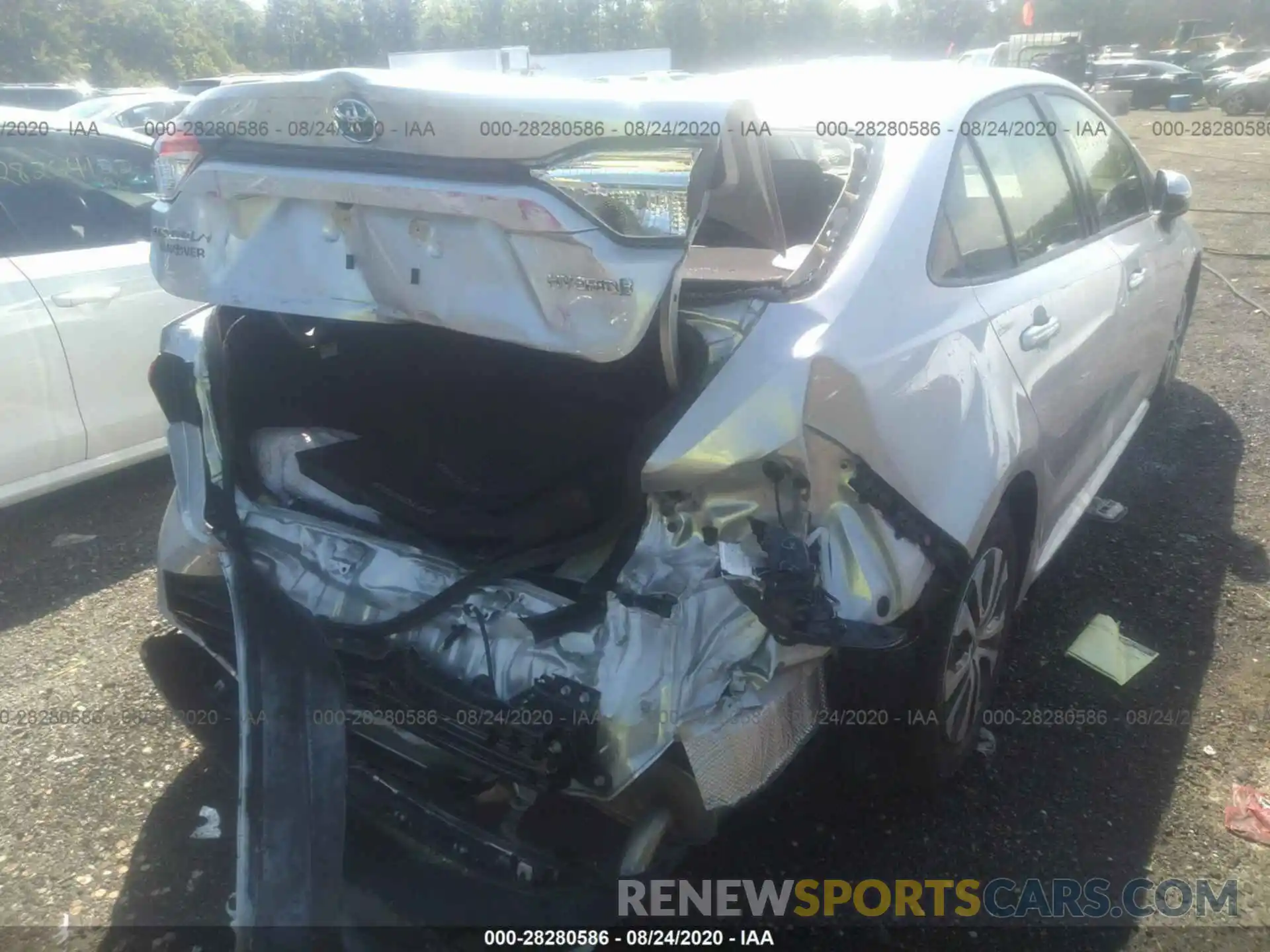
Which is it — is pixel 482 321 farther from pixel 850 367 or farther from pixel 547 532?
pixel 850 367

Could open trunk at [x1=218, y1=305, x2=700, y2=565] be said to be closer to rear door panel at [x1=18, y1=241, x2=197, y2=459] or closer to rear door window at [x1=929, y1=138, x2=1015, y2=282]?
rear door window at [x1=929, y1=138, x2=1015, y2=282]

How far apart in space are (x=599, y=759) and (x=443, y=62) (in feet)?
35.0

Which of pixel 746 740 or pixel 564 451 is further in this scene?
pixel 564 451

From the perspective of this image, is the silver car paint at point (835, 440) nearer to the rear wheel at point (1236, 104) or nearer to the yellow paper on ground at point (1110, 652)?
the yellow paper on ground at point (1110, 652)

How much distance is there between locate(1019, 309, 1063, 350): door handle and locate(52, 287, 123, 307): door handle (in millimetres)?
3394

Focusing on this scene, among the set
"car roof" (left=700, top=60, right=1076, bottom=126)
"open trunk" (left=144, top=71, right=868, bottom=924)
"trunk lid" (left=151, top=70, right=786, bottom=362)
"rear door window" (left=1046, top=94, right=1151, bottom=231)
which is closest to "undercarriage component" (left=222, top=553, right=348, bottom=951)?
"open trunk" (left=144, top=71, right=868, bottom=924)

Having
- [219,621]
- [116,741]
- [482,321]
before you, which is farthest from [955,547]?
[116,741]

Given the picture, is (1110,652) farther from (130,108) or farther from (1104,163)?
(130,108)

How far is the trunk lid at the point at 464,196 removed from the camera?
1786mm

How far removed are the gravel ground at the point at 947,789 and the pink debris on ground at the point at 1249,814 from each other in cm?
3

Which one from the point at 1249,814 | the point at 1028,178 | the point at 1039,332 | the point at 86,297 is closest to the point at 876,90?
the point at 1028,178

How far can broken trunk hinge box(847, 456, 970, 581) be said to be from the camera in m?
1.93

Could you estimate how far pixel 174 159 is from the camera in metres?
2.18

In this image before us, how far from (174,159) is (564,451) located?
1.07 metres
